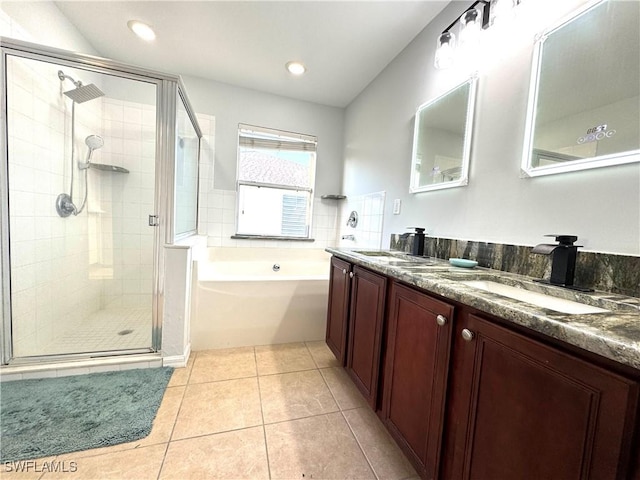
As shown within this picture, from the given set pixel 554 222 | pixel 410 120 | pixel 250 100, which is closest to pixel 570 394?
pixel 554 222

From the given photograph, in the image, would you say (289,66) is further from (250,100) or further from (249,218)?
(249,218)

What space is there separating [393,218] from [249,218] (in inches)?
68.7

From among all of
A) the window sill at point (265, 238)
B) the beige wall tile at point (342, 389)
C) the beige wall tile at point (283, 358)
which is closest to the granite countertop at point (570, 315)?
the beige wall tile at point (342, 389)

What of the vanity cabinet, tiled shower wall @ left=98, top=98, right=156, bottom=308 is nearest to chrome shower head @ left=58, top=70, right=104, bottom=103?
tiled shower wall @ left=98, top=98, right=156, bottom=308

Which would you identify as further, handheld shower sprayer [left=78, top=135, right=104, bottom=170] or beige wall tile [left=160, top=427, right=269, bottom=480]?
handheld shower sprayer [left=78, top=135, right=104, bottom=170]

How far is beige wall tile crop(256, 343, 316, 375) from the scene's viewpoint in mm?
1782

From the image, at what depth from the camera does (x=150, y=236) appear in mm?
1814

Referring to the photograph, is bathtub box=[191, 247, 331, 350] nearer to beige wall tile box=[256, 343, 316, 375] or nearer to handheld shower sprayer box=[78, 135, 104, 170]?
beige wall tile box=[256, 343, 316, 375]

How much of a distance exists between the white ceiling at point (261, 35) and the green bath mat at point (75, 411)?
8.31 feet

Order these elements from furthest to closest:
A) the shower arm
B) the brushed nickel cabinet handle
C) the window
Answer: the window, the shower arm, the brushed nickel cabinet handle

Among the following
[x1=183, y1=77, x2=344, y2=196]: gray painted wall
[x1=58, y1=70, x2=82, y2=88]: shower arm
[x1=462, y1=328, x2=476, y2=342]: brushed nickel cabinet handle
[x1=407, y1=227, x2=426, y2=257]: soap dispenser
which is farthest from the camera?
[x1=183, y1=77, x2=344, y2=196]: gray painted wall

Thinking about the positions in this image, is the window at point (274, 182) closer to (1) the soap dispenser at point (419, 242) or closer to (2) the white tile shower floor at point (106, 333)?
(2) the white tile shower floor at point (106, 333)

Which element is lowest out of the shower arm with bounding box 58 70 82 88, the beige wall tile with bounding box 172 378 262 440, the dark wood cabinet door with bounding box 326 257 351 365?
the beige wall tile with bounding box 172 378 262 440

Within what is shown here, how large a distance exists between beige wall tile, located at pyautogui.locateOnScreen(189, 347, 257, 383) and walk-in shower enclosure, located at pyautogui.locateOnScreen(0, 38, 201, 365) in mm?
337
